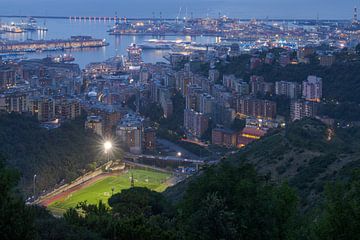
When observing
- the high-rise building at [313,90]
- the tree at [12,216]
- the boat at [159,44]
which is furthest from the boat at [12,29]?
the tree at [12,216]

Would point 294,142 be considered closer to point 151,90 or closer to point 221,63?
point 151,90

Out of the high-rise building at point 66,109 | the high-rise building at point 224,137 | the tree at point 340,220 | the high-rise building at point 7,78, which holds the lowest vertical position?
the high-rise building at point 224,137

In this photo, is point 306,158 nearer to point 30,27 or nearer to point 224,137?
point 224,137

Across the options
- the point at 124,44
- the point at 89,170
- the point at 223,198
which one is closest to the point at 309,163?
the point at 223,198

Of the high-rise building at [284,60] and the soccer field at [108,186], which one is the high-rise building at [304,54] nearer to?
the high-rise building at [284,60]

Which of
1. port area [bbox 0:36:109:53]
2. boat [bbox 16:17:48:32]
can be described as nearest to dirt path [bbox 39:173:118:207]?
port area [bbox 0:36:109:53]
